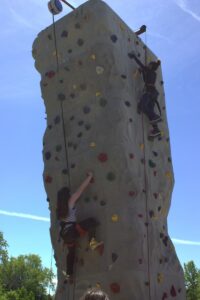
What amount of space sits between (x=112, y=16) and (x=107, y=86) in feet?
4.15

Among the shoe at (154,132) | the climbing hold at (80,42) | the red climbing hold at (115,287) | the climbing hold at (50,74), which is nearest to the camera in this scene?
the red climbing hold at (115,287)

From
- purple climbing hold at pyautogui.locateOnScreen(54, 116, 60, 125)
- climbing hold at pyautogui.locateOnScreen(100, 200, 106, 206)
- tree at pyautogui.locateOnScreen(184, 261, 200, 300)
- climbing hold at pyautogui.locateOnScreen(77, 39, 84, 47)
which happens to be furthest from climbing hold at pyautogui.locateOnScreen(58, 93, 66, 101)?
tree at pyautogui.locateOnScreen(184, 261, 200, 300)

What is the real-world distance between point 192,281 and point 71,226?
A: 84.6ft

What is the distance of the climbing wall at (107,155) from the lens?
5699 mm

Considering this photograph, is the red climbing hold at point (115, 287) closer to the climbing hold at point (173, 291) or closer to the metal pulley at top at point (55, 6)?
the climbing hold at point (173, 291)


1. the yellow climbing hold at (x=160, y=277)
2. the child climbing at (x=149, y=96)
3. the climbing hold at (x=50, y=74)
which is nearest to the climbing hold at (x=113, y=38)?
the child climbing at (x=149, y=96)

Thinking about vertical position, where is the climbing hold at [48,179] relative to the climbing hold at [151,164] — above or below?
below

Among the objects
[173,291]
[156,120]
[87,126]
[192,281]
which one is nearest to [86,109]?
[87,126]

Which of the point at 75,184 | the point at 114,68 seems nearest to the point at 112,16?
the point at 114,68

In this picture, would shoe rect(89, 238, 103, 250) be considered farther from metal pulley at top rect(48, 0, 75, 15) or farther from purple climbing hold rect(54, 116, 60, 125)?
metal pulley at top rect(48, 0, 75, 15)

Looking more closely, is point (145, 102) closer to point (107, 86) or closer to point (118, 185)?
point (107, 86)

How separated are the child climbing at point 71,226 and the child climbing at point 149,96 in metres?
1.49

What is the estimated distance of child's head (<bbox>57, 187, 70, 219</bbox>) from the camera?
19.5 feet

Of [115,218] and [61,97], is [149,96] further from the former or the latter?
[115,218]
